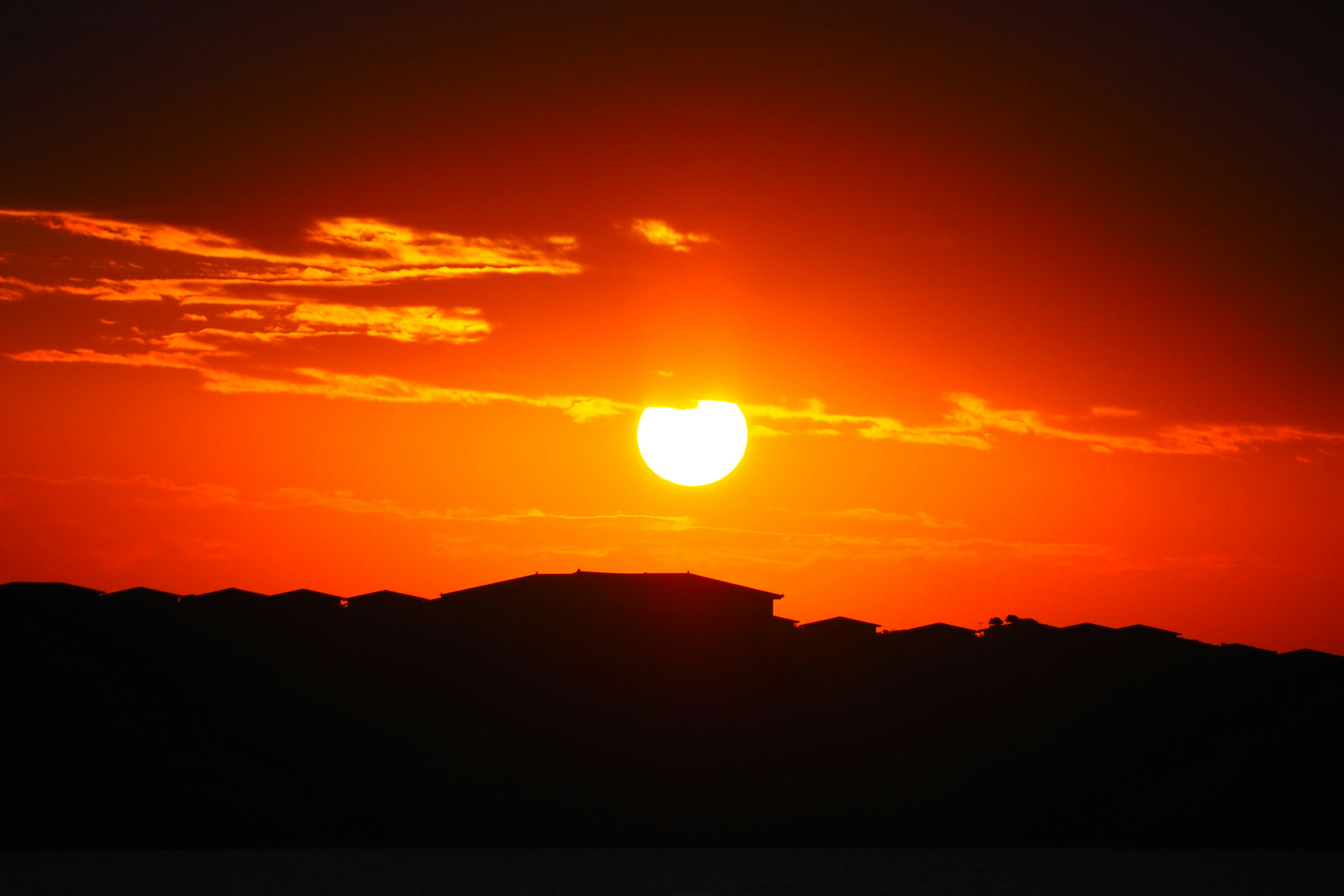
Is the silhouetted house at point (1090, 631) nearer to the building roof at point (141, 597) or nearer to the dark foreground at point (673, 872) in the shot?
the dark foreground at point (673, 872)

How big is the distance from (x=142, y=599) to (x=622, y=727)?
1321cm

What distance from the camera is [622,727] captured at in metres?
31.5

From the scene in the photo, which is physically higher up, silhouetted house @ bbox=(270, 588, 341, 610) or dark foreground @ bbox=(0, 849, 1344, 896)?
silhouetted house @ bbox=(270, 588, 341, 610)

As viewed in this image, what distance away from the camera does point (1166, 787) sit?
104ft

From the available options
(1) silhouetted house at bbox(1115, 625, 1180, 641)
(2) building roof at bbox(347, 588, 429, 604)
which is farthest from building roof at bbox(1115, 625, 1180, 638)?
(2) building roof at bbox(347, 588, 429, 604)

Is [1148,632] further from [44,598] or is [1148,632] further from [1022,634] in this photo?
[44,598]

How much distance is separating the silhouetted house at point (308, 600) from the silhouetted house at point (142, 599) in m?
2.65

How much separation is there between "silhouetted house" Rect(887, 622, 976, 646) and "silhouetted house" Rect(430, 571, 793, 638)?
3.77 m

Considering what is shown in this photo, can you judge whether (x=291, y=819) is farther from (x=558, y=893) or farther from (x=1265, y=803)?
(x=1265, y=803)

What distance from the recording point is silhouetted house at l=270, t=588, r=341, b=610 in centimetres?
3050

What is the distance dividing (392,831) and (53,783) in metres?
8.39

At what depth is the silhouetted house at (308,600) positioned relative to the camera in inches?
1201

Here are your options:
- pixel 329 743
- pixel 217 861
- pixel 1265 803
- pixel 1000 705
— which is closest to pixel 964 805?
pixel 1000 705

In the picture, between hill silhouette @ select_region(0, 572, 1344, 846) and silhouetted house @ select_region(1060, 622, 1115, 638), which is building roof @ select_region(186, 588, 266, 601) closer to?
hill silhouette @ select_region(0, 572, 1344, 846)
